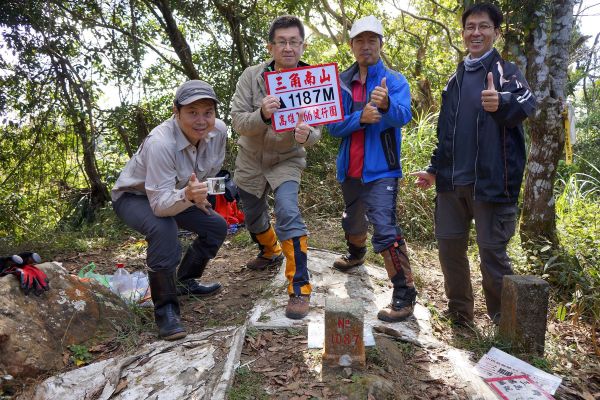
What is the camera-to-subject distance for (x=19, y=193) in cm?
779

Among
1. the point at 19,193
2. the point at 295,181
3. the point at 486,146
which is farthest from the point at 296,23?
the point at 19,193

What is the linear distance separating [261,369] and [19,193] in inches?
259

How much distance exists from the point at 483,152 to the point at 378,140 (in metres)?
0.79

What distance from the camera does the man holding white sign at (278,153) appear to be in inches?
143

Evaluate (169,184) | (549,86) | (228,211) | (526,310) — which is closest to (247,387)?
(169,184)

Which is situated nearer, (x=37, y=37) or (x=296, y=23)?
(x=296, y=23)

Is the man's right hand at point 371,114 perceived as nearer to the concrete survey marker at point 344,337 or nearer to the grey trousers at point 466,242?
the grey trousers at point 466,242

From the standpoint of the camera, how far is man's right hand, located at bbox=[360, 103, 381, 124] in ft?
11.6

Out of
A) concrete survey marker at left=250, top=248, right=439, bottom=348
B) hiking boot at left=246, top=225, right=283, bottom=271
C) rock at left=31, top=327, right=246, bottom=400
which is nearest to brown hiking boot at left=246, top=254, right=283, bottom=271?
hiking boot at left=246, top=225, right=283, bottom=271

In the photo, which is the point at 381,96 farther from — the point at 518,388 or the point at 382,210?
the point at 518,388

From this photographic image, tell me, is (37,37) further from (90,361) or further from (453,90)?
(453,90)

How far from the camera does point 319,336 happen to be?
10.6ft

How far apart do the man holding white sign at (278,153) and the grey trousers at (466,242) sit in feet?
3.68

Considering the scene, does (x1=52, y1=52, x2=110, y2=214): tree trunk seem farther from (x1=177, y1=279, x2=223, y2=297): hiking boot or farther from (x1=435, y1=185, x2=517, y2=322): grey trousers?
(x1=435, y1=185, x2=517, y2=322): grey trousers
